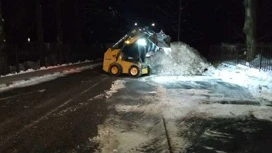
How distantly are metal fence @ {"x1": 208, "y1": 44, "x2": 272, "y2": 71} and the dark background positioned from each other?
6.33 metres

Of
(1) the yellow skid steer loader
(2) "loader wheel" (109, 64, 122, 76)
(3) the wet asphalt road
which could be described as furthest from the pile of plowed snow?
(3) the wet asphalt road

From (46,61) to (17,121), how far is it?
21.4m

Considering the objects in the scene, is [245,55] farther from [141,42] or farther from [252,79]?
[141,42]

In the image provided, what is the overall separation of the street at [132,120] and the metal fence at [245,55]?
29.5 feet

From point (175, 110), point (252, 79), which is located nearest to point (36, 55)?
point (252, 79)

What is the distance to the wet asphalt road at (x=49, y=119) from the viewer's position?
782cm

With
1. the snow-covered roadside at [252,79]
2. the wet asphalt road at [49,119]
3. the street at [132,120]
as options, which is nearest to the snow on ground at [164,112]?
the street at [132,120]

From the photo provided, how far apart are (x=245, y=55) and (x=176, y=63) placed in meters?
10.3

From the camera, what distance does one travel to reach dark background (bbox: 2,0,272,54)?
37.0 meters

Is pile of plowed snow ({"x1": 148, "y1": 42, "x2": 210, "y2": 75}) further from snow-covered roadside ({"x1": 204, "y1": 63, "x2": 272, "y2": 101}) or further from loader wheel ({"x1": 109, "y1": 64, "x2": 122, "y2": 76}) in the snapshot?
loader wheel ({"x1": 109, "y1": 64, "x2": 122, "y2": 76})

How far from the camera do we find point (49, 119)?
10156 millimetres

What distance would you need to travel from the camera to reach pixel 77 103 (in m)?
12.7

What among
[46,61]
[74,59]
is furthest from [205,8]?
[46,61]

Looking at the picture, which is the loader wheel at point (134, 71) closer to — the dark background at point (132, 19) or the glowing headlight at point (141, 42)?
the glowing headlight at point (141, 42)
